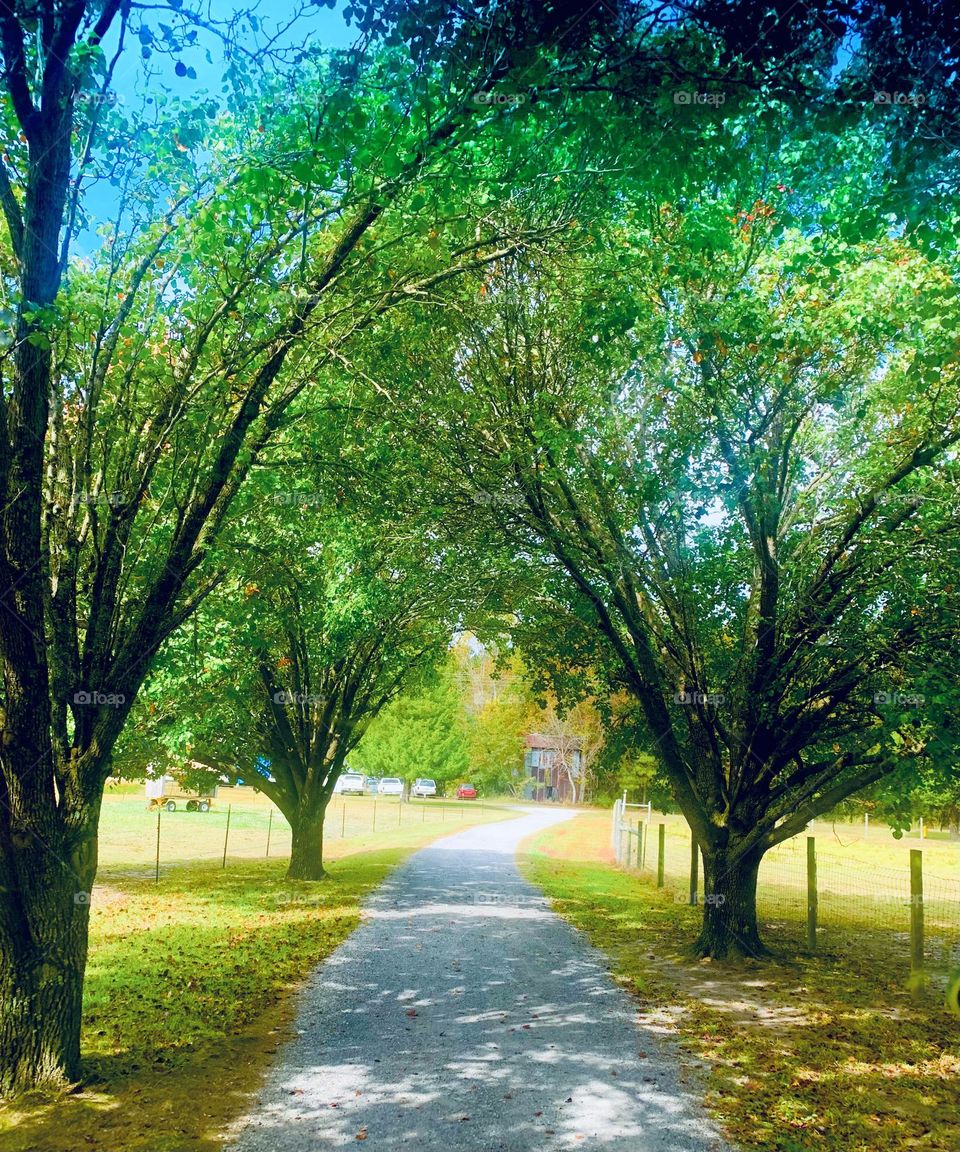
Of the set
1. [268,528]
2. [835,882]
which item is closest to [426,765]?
[835,882]

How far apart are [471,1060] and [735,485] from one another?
306 inches

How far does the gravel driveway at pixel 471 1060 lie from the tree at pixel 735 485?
360 cm

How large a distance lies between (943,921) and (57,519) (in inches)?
783

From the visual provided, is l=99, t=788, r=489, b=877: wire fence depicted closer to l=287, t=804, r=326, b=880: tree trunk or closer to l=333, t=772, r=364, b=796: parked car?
l=287, t=804, r=326, b=880: tree trunk

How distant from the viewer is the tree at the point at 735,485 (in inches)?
420

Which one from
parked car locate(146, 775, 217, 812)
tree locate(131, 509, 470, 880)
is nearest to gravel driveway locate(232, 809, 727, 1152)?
tree locate(131, 509, 470, 880)

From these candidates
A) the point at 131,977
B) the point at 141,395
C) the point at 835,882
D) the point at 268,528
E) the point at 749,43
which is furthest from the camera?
the point at 835,882

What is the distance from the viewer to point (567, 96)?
6.25m

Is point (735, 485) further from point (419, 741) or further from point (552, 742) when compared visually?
point (552, 742)

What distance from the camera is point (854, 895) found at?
77.9ft

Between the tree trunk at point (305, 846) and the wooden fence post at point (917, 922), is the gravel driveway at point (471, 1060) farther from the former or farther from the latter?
the tree trunk at point (305, 846)

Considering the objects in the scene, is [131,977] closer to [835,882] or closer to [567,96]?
[567,96]

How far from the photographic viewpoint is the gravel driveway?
20.3 feet

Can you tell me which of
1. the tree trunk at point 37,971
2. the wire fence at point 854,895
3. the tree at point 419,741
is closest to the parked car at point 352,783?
the tree at point 419,741
